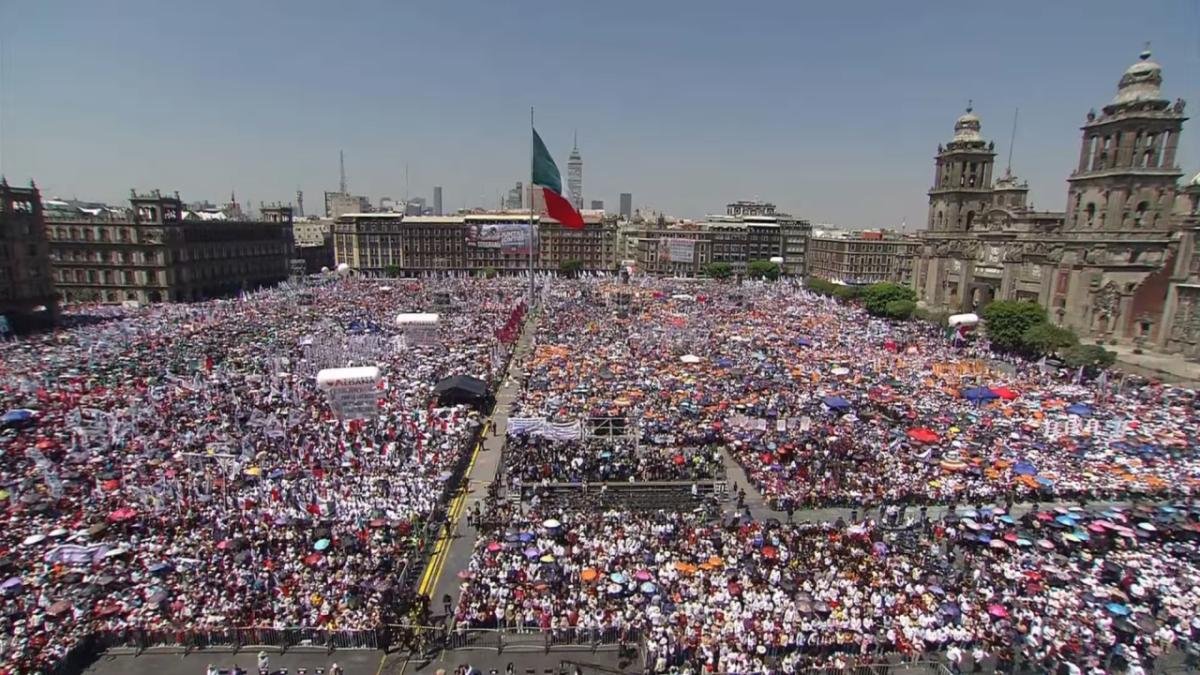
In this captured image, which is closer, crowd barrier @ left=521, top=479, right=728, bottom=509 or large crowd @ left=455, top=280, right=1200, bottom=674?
large crowd @ left=455, top=280, right=1200, bottom=674

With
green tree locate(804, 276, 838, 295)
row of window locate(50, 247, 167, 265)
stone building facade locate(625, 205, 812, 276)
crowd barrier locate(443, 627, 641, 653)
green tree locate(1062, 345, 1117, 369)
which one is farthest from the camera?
stone building facade locate(625, 205, 812, 276)

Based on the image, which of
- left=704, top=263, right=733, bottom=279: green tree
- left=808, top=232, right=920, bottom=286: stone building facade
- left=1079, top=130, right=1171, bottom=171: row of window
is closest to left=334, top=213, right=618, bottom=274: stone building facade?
left=704, top=263, right=733, bottom=279: green tree

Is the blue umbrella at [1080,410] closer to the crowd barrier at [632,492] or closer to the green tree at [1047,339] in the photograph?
the green tree at [1047,339]

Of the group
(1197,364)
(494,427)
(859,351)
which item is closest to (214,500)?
(494,427)

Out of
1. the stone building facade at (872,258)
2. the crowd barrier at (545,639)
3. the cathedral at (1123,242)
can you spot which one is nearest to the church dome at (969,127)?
the cathedral at (1123,242)

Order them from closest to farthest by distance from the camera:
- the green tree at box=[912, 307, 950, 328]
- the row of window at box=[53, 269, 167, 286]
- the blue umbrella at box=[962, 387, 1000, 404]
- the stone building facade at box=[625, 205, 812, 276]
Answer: the blue umbrella at box=[962, 387, 1000, 404] < the green tree at box=[912, 307, 950, 328] < the row of window at box=[53, 269, 167, 286] < the stone building facade at box=[625, 205, 812, 276]

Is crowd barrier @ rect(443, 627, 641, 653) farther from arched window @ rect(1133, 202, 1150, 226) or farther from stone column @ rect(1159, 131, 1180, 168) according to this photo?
stone column @ rect(1159, 131, 1180, 168)

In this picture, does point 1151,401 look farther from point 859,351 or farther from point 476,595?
point 476,595
